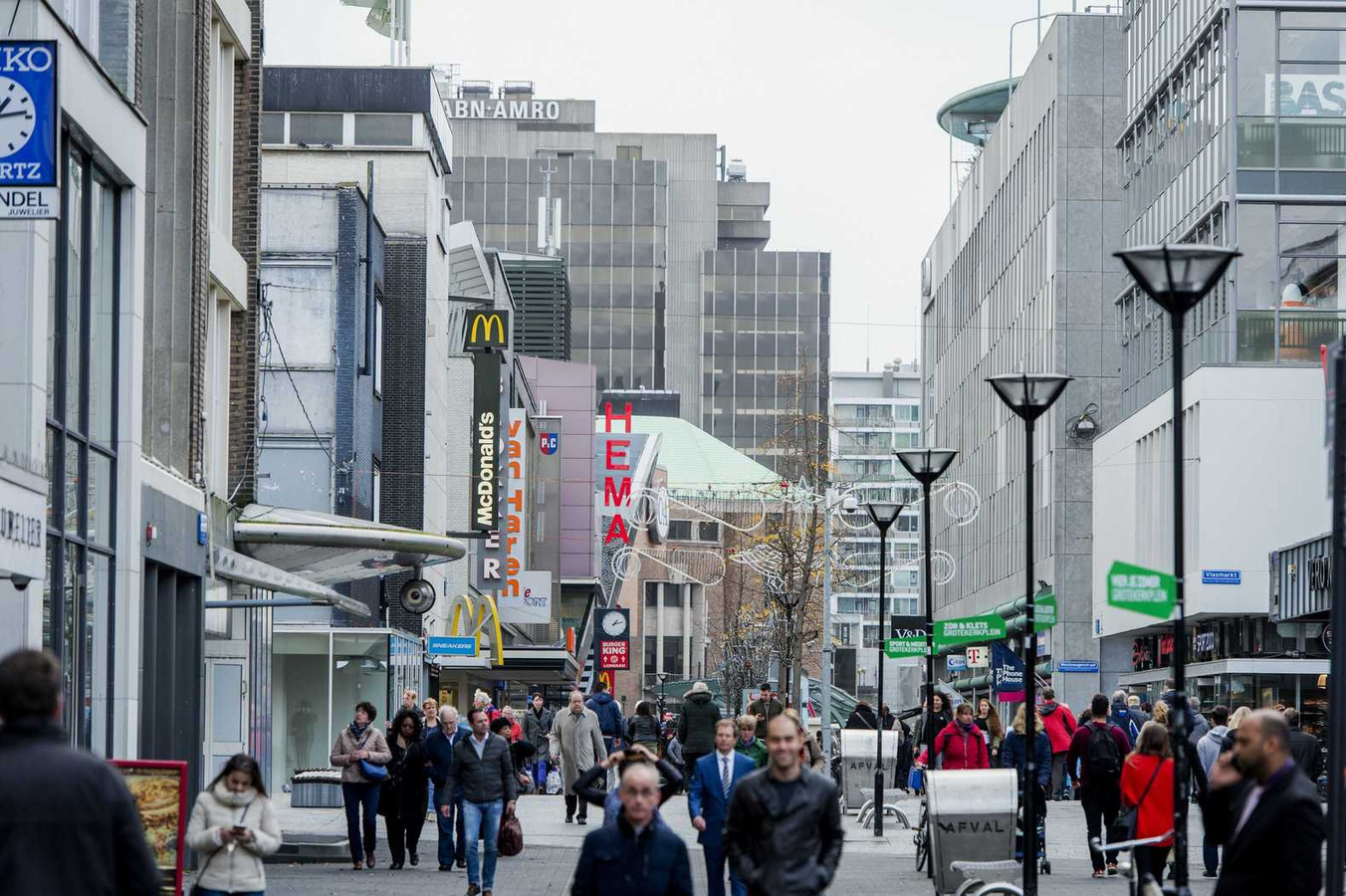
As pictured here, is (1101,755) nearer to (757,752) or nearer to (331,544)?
(757,752)

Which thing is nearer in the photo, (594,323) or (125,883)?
(125,883)

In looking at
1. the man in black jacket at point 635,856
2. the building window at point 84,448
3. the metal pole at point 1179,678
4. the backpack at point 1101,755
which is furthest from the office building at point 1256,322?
the man in black jacket at point 635,856

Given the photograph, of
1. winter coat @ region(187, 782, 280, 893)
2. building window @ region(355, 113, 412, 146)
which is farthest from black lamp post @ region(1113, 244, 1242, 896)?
building window @ region(355, 113, 412, 146)

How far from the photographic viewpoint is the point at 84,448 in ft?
61.1

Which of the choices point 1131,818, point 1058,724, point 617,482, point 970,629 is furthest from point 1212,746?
point 617,482

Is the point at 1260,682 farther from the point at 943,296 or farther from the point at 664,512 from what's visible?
the point at 943,296

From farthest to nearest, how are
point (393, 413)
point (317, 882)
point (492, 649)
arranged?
point (492, 649) → point (393, 413) → point (317, 882)

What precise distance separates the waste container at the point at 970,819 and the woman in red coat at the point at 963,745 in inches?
188

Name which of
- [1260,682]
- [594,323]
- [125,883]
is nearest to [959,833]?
[125,883]

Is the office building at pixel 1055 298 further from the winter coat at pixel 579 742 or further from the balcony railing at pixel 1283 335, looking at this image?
the winter coat at pixel 579 742

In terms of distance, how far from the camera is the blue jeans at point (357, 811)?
22.9 meters

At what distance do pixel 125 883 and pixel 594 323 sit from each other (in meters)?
158

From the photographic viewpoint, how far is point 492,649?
59.4 metres

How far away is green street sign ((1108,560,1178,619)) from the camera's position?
13.5 metres
